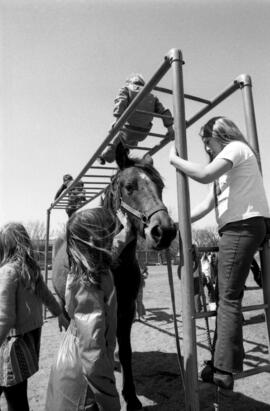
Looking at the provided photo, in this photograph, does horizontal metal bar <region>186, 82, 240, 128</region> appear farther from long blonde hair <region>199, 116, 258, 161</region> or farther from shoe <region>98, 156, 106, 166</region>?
shoe <region>98, 156, 106, 166</region>

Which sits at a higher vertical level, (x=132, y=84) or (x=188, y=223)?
(x=132, y=84)

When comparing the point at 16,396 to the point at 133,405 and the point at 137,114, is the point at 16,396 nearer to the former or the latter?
the point at 133,405

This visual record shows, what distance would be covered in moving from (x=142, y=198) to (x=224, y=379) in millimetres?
1384

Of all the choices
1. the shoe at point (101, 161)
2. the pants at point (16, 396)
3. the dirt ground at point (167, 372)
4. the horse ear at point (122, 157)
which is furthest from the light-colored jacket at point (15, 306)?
the shoe at point (101, 161)

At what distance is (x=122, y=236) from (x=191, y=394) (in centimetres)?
131

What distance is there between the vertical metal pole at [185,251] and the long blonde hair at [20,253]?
1.18m

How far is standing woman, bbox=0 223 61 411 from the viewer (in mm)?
2000

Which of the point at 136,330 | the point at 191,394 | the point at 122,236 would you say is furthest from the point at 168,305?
the point at 191,394

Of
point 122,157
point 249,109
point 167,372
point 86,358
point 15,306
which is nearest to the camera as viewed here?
point 86,358

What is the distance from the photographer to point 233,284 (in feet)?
6.06

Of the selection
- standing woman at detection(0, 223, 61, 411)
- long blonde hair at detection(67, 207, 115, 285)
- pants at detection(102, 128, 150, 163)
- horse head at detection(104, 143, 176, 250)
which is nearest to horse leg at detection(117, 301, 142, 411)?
standing woman at detection(0, 223, 61, 411)

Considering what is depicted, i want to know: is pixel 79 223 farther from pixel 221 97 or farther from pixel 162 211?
pixel 221 97

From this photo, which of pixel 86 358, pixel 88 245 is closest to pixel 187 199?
pixel 88 245

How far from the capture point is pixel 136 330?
20.1ft
